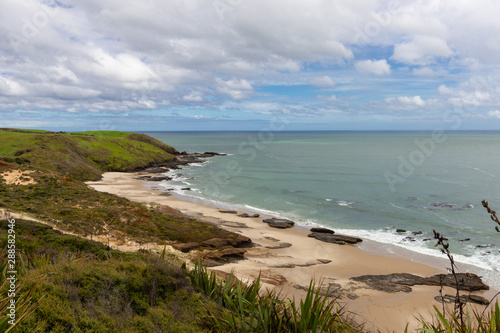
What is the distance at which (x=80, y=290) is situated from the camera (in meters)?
7.11

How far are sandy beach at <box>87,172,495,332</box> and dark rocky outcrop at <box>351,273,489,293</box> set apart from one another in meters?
0.41

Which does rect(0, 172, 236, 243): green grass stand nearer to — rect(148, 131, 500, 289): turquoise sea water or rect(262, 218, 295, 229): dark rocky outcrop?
rect(262, 218, 295, 229): dark rocky outcrop

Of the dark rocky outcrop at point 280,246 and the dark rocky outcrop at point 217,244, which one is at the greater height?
the dark rocky outcrop at point 217,244

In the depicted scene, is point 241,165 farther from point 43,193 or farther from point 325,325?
point 325,325

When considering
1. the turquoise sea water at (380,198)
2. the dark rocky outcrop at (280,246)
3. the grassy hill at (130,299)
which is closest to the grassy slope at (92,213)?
the dark rocky outcrop at (280,246)

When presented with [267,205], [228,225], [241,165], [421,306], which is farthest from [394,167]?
[421,306]

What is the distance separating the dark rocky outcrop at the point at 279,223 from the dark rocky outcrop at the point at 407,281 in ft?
41.6

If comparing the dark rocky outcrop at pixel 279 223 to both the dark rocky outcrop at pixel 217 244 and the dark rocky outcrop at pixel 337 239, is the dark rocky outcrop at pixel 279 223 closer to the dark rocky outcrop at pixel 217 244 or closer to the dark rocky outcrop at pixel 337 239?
the dark rocky outcrop at pixel 337 239

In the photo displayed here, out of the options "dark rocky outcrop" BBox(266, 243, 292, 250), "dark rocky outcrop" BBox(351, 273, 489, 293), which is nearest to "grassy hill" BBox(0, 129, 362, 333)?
"dark rocky outcrop" BBox(351, 273, 489, 293)

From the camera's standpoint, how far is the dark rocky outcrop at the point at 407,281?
746 inches

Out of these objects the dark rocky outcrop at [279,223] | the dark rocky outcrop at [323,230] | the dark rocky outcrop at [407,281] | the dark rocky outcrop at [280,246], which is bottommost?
the dark rocky outcrop at [279,223]

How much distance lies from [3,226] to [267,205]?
3129 centimetres

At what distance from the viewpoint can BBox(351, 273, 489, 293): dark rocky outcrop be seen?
62.2ft

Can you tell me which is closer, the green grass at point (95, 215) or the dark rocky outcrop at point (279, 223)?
the green grass at point (95, 215)
